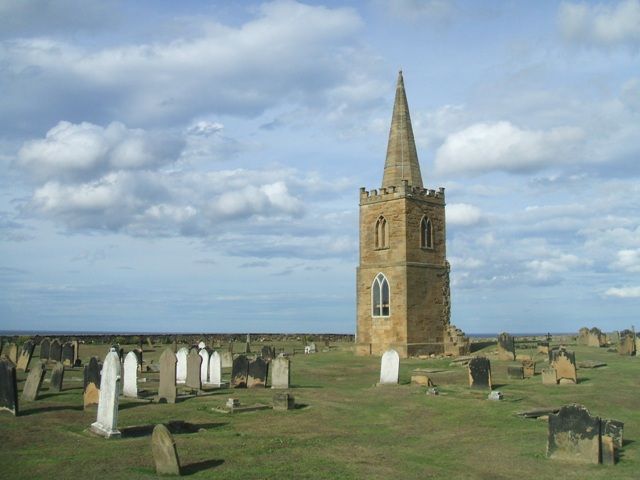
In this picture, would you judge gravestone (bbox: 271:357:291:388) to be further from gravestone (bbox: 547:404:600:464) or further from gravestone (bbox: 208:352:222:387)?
gravestone (bbox: 547:404:600:464)

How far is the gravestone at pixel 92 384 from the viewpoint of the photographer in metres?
14.5

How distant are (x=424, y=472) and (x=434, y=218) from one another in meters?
27.6

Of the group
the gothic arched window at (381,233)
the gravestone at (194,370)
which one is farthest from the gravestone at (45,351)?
the gothic arched window at (381,233)

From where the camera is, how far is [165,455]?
9.12 metres

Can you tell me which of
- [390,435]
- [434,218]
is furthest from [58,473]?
[434,218]

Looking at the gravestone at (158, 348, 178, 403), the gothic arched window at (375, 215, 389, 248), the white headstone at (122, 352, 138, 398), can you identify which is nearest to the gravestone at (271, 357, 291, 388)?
the gravestone at (158, 348, 178, 403)

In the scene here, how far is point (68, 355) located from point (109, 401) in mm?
17442

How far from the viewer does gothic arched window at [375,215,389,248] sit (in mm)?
35247

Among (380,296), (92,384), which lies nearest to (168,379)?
(92,384)

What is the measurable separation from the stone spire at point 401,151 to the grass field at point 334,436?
18425 mm

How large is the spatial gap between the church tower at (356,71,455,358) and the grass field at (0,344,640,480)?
14.4m

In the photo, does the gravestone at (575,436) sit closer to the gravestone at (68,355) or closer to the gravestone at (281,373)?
the gravestone at (281,373)

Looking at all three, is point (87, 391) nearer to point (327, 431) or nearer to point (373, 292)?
point (327, 431)

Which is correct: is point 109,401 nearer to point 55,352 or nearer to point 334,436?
point 334,436
